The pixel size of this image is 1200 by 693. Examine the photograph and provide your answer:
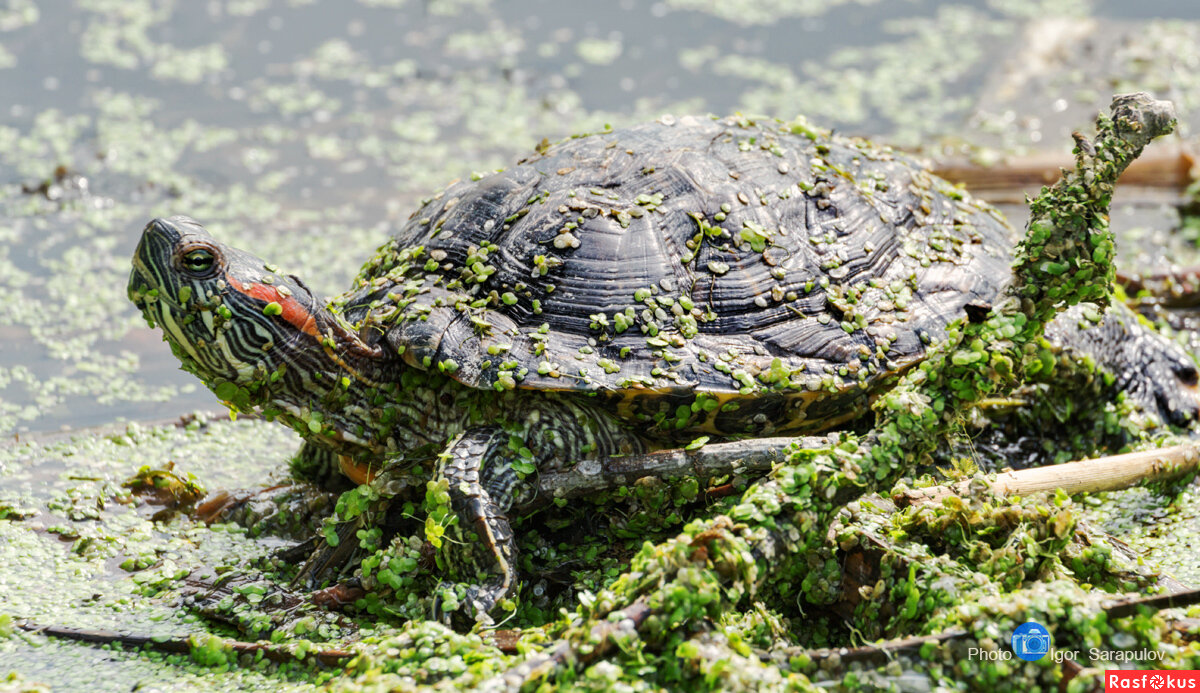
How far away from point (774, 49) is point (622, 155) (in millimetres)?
7278

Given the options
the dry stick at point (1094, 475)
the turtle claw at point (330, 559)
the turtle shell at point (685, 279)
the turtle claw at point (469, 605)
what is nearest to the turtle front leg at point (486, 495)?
the turtle claw at point (469, 605)

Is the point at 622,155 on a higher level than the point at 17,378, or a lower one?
higher

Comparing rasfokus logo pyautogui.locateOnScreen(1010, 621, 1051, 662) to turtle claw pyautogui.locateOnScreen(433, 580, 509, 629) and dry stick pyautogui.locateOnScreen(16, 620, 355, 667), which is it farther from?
dry stick pyautogui.locateOnScreen(16, 620, 355, 667)

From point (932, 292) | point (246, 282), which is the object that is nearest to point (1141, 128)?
point (932, 292)

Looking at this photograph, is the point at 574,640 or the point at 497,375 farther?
the point at 497,375

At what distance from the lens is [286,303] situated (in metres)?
4.18

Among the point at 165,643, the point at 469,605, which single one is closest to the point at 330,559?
the point at 165,643

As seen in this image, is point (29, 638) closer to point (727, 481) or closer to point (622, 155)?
point (727, 481)

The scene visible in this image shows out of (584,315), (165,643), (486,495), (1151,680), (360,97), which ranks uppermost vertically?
(360,97)

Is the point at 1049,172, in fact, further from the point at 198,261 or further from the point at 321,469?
the point at 198,261

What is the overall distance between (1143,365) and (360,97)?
8.04m

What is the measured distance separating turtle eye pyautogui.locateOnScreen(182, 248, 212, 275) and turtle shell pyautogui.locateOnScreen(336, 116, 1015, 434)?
29.4 inches

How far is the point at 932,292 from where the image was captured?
4.69 m

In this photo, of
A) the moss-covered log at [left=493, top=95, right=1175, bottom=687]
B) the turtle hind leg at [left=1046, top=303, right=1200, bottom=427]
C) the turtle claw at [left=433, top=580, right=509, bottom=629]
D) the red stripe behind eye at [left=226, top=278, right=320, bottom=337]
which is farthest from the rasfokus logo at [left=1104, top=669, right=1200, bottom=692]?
the red stripe behind eye at [left=226, top=278, right=320, bottom=337]
